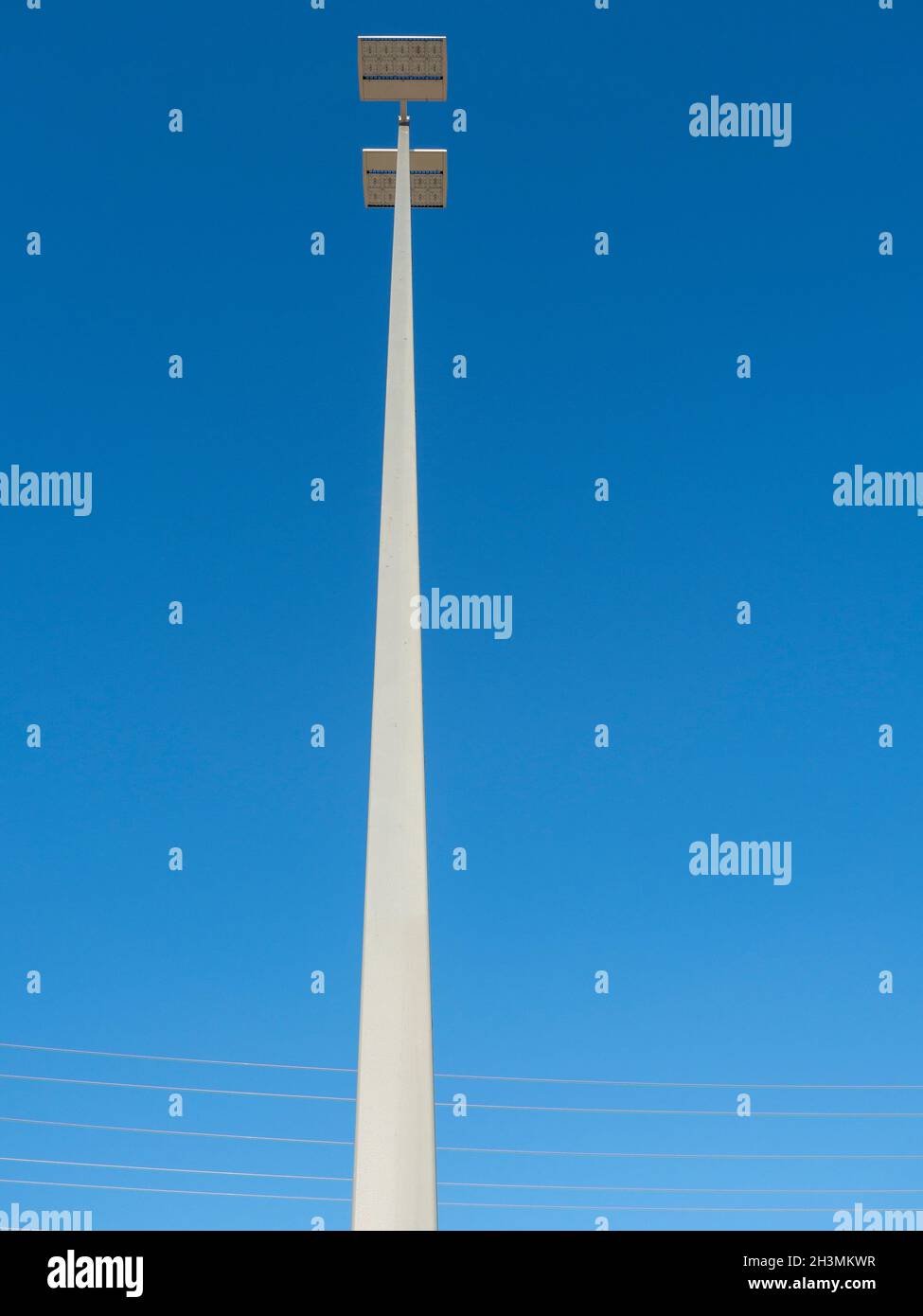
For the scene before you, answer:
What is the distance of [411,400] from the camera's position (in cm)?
1241

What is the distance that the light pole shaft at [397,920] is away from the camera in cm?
832

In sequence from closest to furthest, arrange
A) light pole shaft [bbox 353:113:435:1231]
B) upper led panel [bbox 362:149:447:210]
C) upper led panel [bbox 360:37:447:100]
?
light pole shaft [bbox 353:113:435:1231] → upper led panel [bbox 360:37:447:100] → upper led panel [bbox 362:149:447:210]

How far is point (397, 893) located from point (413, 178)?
40.5 ft

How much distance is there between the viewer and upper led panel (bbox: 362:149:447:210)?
18438 millimetres

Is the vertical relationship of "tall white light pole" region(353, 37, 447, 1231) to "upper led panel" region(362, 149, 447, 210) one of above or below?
below

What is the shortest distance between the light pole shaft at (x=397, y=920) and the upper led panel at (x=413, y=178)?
7793 millimetres

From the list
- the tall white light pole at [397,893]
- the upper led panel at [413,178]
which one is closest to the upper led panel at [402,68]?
the upper led panel at [413,178]

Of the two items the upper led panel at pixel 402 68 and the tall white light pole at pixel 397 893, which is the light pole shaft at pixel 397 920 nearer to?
the tall white light pole at pixel 397 893

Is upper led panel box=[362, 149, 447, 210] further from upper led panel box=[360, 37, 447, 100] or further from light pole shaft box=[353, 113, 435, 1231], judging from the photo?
light pole shaft box=[353, 113, 435, 1231]

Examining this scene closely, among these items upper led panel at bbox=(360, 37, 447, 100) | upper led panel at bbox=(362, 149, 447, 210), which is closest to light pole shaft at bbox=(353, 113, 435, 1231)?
upper led panel at bbox=(360, 37, 447, 100)
